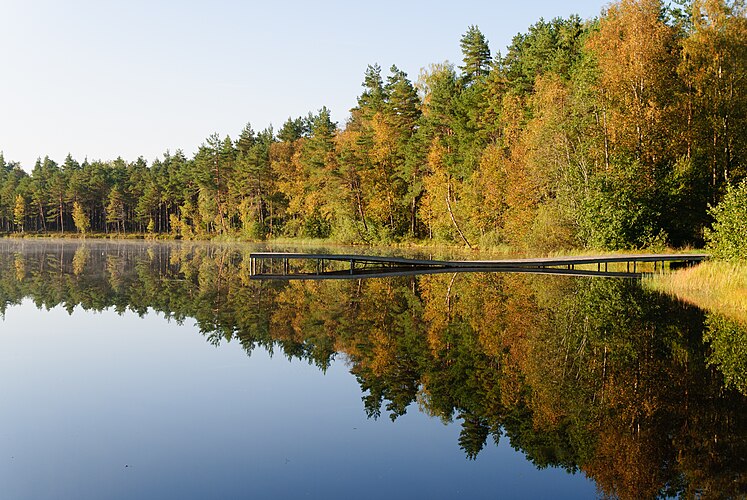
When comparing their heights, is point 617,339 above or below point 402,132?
below

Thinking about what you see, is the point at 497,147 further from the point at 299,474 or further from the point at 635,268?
the point at 299,474

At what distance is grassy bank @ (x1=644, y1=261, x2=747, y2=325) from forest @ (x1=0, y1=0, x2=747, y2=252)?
2.03 m

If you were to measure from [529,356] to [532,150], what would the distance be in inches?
1127

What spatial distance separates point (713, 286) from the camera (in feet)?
62.9

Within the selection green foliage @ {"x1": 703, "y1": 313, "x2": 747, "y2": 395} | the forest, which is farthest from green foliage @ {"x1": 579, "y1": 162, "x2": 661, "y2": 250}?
green foliage @ {"x1": 703, "y1": 313, "x2": 747, "y2": 395}

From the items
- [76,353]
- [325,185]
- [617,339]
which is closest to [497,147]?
[325,185]

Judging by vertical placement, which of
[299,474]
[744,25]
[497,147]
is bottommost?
[299,474]

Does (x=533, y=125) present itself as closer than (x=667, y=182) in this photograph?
No

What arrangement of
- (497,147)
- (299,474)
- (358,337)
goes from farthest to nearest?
(497,147) < (358,337) < (299,474)

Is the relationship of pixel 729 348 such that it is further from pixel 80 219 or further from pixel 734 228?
pixel 80 219

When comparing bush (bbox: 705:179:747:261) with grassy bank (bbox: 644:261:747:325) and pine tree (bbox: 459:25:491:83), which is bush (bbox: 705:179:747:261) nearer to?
grassy bank (bbox: 644:261:747:325)

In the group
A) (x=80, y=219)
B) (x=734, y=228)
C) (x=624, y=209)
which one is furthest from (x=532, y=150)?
(x=80, y=219)

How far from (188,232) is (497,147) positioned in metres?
55.7

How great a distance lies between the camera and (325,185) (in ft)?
210
